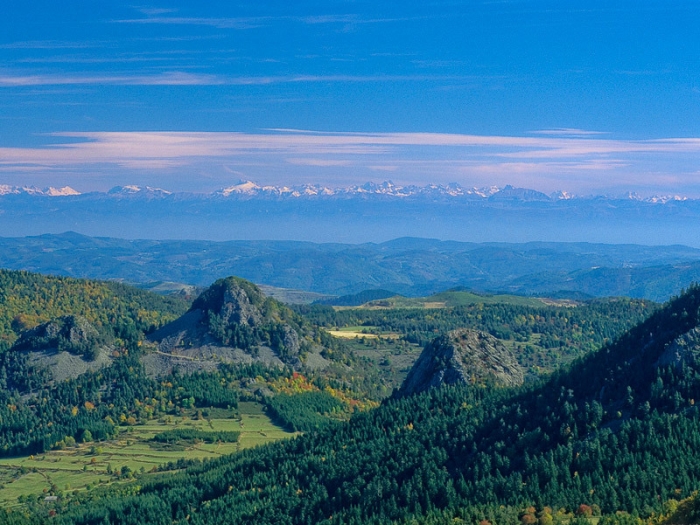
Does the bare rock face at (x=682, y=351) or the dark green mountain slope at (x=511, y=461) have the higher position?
the bare rock face at (x=682, y=351)

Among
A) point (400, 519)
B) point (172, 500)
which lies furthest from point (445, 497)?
point (172, 500)

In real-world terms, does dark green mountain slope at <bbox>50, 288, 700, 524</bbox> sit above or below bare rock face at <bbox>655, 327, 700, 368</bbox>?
→ below

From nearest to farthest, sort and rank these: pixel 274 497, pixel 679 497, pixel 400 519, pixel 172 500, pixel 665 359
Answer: pixel 679 497, pixel 400 519, pixel 665 359, pixel 274 497, pixel 172 500

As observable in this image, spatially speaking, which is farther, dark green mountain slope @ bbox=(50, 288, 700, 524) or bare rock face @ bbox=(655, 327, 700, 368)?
bare rock face @ bbox=(655, 327, 700, 368)

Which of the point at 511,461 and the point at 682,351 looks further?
the point at 682,351

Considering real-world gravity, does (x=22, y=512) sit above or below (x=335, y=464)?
below

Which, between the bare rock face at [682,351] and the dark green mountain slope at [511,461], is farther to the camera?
the bare rock face at [682,351]

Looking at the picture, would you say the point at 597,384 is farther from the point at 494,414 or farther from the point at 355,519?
the point at 355,519

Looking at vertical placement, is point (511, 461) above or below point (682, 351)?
below
